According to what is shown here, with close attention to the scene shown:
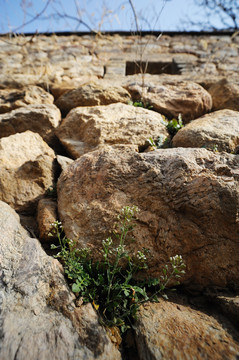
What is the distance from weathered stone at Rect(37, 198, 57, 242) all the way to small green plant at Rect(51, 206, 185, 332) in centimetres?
21

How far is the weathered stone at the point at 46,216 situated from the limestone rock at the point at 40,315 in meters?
0.17

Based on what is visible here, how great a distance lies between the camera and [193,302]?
1.35 meters

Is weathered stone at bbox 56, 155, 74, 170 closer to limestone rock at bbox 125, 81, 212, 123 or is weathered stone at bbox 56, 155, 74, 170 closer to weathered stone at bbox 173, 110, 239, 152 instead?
weathered stone at bbox 173, 110, 239, 152

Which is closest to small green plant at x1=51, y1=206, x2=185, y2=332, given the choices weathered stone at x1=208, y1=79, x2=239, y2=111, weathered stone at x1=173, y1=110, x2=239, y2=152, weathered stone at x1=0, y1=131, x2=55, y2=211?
weathered stone at x1=0, y1=131, x2=55, y2=211

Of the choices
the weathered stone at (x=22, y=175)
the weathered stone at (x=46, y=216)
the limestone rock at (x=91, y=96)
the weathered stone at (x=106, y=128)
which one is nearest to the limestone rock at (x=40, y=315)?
the weathered stone at (x=46, y=216)

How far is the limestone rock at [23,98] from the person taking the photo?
110 inches

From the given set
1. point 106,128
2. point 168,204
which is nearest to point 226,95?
point 106,128

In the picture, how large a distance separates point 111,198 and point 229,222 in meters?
0.77

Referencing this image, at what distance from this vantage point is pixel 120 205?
4.95 feet

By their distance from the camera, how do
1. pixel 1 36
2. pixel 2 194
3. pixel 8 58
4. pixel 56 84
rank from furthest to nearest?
pixel 1 36 → pixel 8 58 → pixel 56 84 → pixel 2 194

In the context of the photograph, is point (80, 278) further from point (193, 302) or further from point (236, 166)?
point (236, 166)

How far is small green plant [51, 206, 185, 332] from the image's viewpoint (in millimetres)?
1230

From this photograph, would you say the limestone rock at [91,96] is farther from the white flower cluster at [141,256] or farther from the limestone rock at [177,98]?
the white flower cluster at [141,256]

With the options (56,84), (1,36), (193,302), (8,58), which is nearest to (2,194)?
(193,302)
